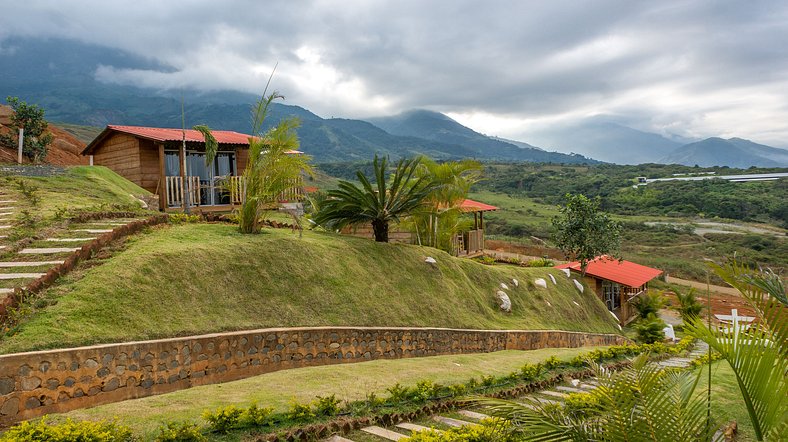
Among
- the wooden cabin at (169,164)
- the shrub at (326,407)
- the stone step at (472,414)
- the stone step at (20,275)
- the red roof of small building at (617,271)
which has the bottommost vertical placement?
the red roof of small building at (617,271)

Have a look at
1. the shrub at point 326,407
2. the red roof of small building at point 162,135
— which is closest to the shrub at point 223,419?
the shrub at point 326,407

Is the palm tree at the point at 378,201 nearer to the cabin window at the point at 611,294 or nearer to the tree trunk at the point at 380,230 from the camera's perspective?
the tree trunk at the point at 380,230

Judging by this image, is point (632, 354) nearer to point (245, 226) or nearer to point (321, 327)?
point (321, 327)

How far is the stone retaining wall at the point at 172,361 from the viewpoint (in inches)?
205

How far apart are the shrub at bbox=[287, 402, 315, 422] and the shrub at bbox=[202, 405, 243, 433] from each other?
0.54 metres

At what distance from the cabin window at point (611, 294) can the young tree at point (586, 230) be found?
3145 millimetres

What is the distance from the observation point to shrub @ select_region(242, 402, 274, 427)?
487 cm

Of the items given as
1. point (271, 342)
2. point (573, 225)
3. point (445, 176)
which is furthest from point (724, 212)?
point (271, 342)

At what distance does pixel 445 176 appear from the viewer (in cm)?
1681

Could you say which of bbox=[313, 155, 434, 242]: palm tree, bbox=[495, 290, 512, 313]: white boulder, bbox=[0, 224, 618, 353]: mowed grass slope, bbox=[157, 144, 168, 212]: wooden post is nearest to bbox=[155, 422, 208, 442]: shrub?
bbox=[0, 224, 618, 353]: mowed grass slope

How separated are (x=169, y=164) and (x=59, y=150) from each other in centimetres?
1255

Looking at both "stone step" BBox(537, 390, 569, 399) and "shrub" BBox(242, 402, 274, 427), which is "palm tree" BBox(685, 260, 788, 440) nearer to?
"shrub" BBox(242, 402, 274, 427)

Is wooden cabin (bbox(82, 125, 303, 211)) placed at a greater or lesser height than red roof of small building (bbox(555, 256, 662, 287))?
greater

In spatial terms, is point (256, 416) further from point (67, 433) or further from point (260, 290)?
point (260, 290)
